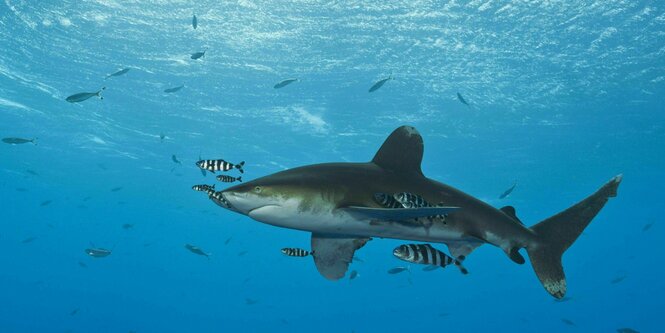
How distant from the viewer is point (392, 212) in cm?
331

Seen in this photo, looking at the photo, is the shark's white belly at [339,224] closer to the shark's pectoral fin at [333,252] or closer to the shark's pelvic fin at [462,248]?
the shark's pelvic fin at [462,248]

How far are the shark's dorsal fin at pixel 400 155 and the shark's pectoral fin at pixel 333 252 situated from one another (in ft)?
3.01

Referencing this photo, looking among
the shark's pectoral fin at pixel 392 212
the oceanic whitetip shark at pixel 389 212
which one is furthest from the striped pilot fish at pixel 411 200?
the shark's pectoral fin at pixel 392 212

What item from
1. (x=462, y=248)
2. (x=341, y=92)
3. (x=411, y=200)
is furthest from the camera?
(x=341, y=92)

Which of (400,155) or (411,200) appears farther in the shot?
(400,155)

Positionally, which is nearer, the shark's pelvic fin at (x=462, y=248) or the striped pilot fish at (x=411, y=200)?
the striped pilot fish at (x=411, y=200)

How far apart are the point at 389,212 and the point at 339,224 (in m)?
0.51

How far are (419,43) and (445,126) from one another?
829 cm

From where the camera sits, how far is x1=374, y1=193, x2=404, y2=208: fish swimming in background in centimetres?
371

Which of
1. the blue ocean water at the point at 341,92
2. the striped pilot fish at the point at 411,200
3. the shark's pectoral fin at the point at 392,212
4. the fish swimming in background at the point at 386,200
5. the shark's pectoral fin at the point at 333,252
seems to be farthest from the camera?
Answer: the blue ocean water at the point at 341,92

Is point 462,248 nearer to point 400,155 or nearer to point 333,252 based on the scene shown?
point 400,155

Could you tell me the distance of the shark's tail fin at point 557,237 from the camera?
4.57 meters

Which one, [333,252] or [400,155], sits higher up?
[400,155]

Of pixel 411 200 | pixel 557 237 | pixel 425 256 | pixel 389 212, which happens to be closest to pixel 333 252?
pixel 425 256
